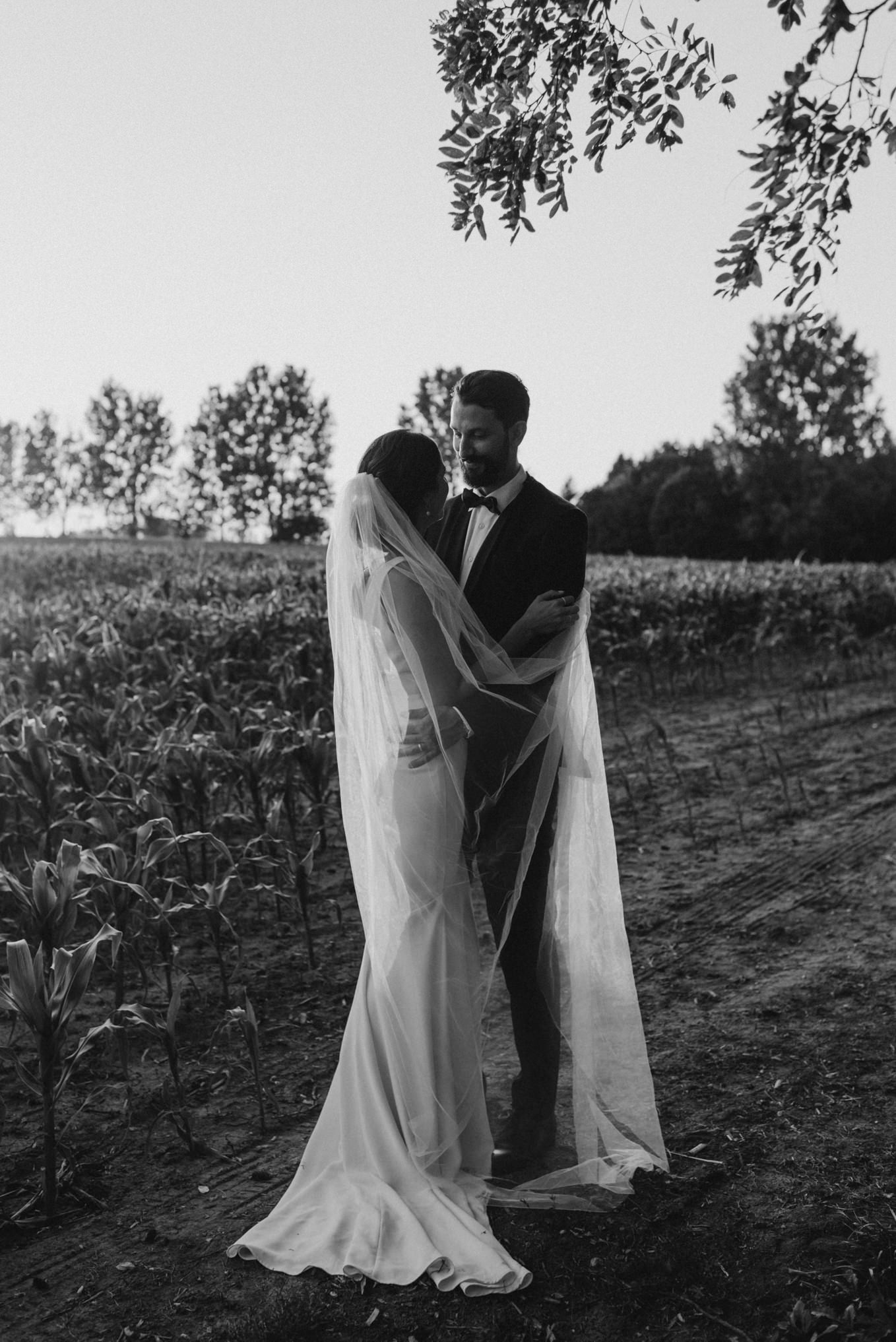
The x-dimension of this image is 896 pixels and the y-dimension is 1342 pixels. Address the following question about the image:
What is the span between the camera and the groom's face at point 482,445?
286 cm

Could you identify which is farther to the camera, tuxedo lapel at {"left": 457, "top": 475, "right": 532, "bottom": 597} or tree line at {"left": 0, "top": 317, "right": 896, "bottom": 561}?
tree line at {"left": 0, "top": 317, "right": 896, "bottom": 561}

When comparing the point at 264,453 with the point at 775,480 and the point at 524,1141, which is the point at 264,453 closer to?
the point at 775,480

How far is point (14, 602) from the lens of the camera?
469 inches

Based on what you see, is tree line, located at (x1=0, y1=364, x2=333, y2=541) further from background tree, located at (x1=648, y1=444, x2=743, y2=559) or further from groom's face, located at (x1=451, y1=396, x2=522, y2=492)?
groom's face, located at (x1=451, y1=396, x2=522, y2=492)

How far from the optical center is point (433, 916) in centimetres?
284

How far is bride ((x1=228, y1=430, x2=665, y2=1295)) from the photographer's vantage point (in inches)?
109

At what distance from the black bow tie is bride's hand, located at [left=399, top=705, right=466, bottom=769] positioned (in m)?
0.56

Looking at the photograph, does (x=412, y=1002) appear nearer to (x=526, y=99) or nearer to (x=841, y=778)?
(x=526, y=99)

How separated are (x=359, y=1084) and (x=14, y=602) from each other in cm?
1034

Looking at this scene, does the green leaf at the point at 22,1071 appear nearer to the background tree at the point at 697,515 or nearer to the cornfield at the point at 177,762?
the cornfield at the point at 177,762

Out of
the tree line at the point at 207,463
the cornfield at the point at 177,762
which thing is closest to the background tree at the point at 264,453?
the tree line at the point at 207,463

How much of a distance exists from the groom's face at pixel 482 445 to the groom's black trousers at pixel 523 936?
78cm

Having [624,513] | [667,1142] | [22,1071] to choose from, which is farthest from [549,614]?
[624,513]

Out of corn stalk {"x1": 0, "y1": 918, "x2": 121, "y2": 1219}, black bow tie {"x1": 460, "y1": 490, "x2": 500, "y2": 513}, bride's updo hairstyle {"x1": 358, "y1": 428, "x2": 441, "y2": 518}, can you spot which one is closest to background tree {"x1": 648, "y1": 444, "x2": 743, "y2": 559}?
black bow tie {"x1": 460, "y1": 490, "x2": 500, "y2": 513}
